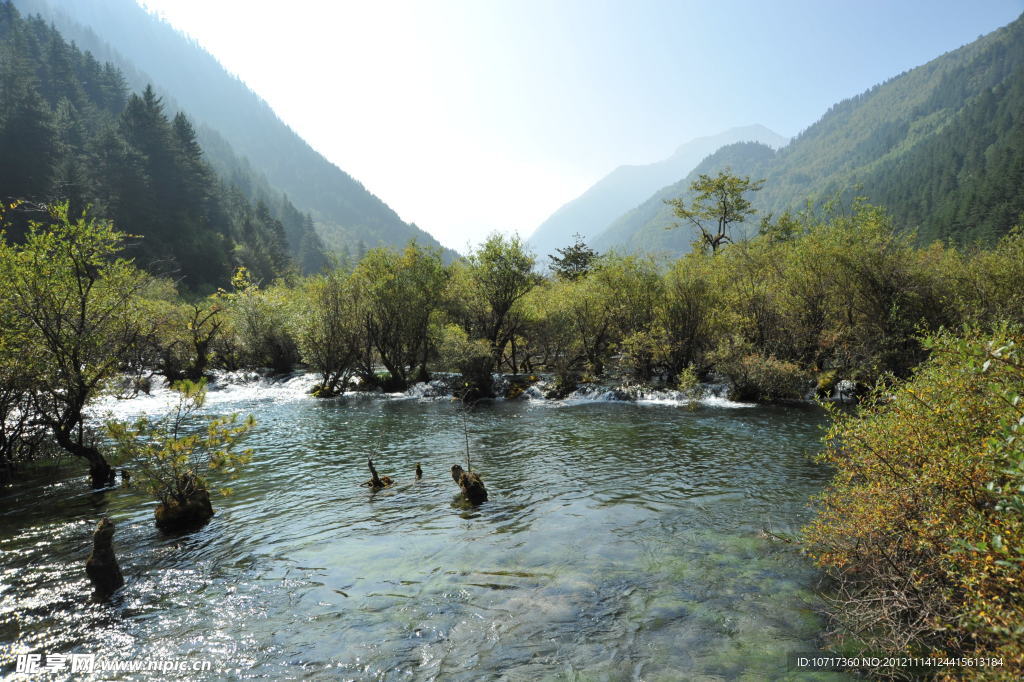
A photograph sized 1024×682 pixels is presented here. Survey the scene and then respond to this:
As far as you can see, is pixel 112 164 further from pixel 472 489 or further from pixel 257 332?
pixel 472 489

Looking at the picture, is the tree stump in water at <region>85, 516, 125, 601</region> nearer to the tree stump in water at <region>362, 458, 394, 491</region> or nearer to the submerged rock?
the submerged rock

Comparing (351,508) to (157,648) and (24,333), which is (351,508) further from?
(24,333)

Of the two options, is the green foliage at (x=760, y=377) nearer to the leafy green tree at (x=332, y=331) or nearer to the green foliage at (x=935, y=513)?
the green foliage at (x=935, y=513)

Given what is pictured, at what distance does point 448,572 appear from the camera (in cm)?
998

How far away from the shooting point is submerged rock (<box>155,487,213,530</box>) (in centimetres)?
1213

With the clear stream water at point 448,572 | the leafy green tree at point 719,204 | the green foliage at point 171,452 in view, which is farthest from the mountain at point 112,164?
the leafy green tree at point 719,204

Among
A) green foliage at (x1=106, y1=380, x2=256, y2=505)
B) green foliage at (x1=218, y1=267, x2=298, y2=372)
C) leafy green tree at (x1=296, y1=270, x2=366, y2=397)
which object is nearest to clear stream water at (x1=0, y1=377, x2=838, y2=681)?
green foliage at (x1=106, y1=380, x2=256, y2=505)

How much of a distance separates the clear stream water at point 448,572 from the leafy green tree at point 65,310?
357 centimetres

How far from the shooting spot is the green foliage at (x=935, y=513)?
5039 millimetres

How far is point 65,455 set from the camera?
714 inches

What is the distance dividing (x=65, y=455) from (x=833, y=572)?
2572 cm

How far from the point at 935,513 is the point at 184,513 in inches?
630

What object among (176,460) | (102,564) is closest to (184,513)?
(176,460)

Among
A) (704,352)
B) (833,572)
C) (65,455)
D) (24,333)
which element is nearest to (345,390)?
(65,455)
